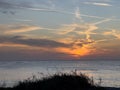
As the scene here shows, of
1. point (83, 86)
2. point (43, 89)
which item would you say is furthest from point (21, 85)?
point (83, 86)

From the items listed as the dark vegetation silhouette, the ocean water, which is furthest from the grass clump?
the ocean water

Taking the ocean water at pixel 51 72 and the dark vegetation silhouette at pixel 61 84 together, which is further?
the ocean water at pixel 51 72

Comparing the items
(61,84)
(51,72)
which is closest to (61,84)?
(61,84)

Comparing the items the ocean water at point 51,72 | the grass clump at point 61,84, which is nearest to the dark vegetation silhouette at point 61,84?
the grass clump at point 61,84

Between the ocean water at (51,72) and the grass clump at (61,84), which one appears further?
the ocean water at (51,72)

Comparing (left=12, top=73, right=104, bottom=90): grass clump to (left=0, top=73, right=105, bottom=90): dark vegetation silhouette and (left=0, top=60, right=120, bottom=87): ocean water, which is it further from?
(left=0, top=60, right=120, bottom=87): ocean water

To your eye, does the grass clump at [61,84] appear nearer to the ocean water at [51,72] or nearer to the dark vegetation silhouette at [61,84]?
the dark vegetation silhouette at [61,84]

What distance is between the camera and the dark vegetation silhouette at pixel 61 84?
13352 millimetres

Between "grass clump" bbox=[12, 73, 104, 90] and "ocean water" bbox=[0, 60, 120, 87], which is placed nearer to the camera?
"grass clump" bbox=[12, 73, 104, 90]

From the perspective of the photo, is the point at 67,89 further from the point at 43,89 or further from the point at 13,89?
the point at 13,89

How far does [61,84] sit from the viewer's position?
1356cm

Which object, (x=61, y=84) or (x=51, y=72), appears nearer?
(x=61, y=84)

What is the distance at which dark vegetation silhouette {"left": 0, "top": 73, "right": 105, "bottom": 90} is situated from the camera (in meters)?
13.4

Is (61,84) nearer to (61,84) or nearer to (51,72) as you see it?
(61,84)
